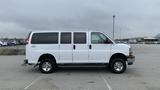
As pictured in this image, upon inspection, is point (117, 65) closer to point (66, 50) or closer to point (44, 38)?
point (66, 50)

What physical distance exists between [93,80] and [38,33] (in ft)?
13.2

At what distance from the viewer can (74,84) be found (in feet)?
31.1

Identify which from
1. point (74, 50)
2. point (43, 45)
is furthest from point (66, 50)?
point (43, 45)

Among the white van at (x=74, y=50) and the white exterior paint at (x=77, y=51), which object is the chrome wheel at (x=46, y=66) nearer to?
the white van at (x=74, y=50)

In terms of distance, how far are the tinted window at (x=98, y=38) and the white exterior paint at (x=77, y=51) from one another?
161mm

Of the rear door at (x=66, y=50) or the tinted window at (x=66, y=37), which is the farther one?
the tinted window at (x=66, y=37)

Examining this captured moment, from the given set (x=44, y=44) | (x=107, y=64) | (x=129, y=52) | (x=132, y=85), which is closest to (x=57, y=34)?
(x=44, y=44)

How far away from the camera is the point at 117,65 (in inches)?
488

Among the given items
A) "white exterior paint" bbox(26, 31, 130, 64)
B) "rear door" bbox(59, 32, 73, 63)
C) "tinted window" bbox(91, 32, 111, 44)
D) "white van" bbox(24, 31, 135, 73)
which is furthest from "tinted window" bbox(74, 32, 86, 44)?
"tinted window" bbox(91, 32, 111, 44)

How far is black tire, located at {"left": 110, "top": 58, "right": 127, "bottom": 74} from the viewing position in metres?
12.4

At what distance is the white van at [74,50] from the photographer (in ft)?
40.5

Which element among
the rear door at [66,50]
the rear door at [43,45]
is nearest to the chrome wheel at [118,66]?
the rear door at [66,50]

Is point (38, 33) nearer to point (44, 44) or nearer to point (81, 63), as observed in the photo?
point (44, 44)

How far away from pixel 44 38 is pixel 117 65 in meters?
4.00
